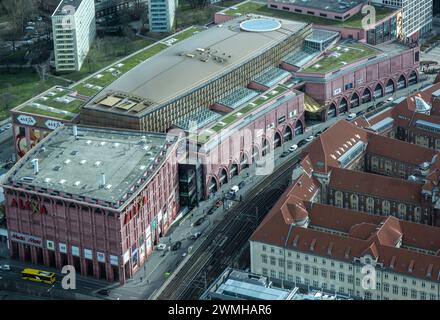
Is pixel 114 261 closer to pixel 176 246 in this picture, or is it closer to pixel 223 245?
pixel 176 246

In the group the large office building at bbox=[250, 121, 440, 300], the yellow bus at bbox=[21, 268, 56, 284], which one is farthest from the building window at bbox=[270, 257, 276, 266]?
the yellow bus at bbox=[21, 268, 56, 284]

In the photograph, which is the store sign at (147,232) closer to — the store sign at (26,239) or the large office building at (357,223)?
the store sign at (26,239)

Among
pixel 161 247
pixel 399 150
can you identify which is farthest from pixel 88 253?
pixel 399 150

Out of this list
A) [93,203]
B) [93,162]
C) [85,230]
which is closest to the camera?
[93,203]

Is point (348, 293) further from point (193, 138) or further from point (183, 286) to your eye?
point (193, 138)

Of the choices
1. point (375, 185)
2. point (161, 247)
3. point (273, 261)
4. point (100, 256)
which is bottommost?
point (161, 247)

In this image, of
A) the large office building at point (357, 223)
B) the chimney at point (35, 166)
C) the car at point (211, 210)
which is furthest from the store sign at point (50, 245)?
the large office building at point (357, 223)

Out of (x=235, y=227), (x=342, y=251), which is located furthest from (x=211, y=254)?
(x=342, y=251)

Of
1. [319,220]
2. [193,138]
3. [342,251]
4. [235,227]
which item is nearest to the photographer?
[342,251]
